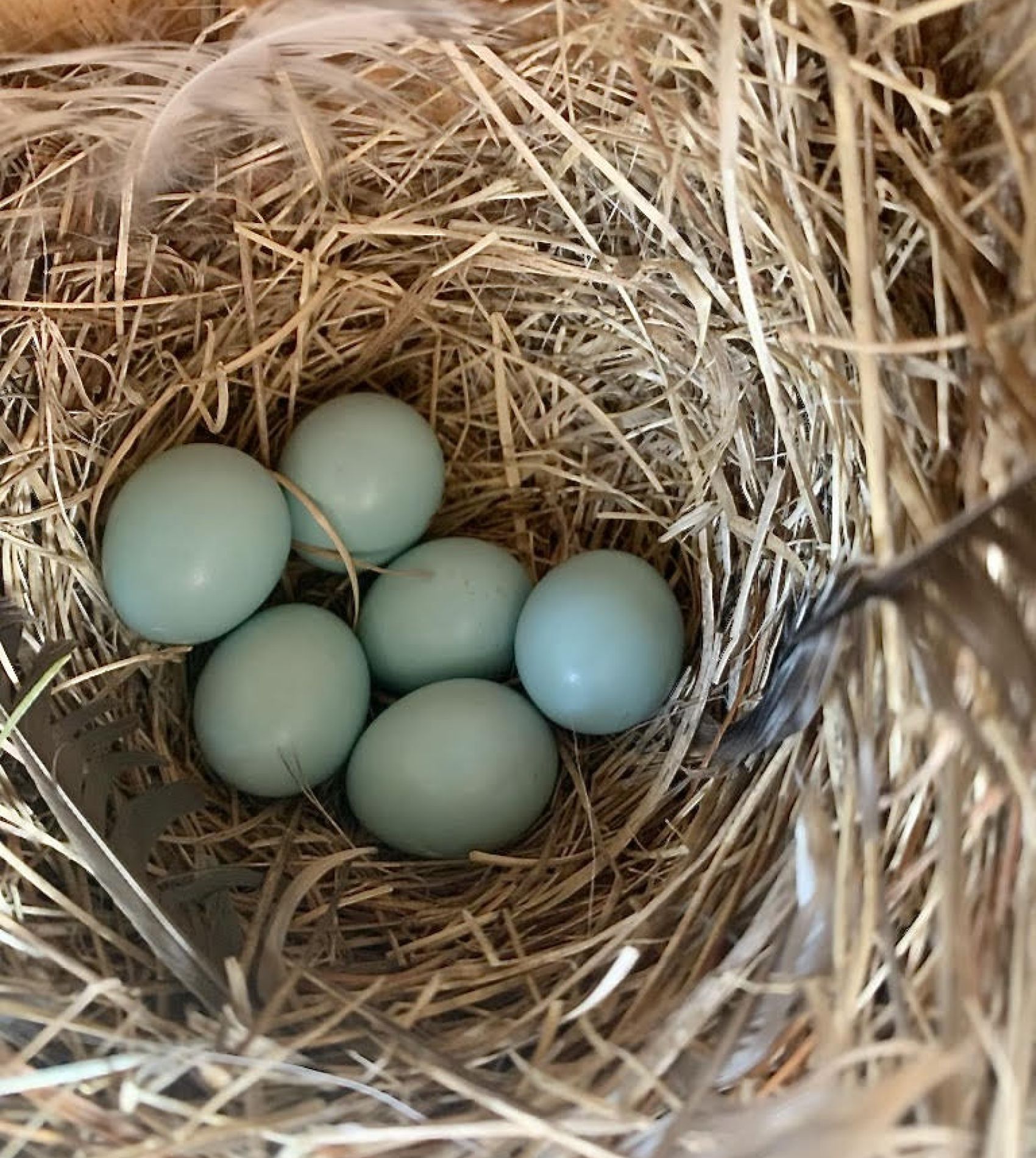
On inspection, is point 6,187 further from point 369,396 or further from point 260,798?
point 260,798

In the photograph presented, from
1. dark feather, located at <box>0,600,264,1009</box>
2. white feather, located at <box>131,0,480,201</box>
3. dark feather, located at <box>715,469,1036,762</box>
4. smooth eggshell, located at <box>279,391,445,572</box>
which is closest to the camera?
dark feather, located at <box>715,469,1036,762</box>

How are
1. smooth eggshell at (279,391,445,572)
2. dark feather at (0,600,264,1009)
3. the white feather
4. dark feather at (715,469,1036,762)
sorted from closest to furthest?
dark feather at (715,469,1036,762) < dark feather at (0,600,264,1009) < the white feather < smooth eggshell at (279,391,445,572)

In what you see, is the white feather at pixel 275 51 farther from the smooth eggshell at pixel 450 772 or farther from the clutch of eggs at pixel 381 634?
the smooth eggshell at pixel 450 772

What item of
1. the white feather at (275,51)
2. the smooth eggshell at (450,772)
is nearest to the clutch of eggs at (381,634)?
the smooth eggshell at (450,772)

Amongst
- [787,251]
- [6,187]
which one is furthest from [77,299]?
[787,251]

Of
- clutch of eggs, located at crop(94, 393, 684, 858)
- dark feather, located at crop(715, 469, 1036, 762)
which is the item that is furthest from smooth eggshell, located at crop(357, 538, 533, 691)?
dark feather, located at crop(715, 469, 1036, 762)

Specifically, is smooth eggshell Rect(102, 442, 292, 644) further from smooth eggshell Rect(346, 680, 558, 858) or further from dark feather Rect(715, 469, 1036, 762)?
dark feather Rect(715, 469, 1036, 762)
